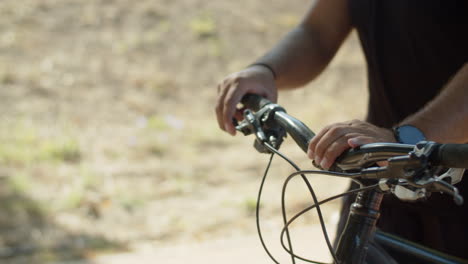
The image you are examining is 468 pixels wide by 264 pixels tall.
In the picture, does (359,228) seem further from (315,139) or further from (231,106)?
(231,106)

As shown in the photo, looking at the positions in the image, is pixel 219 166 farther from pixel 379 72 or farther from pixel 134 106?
pixel 379 72

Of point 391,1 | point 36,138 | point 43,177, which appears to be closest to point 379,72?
point 391,1

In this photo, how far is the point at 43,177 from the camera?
624 centimetres

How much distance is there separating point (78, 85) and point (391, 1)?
713 cm

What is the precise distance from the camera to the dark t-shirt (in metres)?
1.84

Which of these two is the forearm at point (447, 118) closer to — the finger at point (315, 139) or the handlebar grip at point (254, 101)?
the finger at point (315, 139)

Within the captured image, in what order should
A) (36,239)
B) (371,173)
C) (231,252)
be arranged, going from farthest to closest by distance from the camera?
(36,239) → (231,252) → (371,173)

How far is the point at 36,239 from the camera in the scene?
16.3 feet

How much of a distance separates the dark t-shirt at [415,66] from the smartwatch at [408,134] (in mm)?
545

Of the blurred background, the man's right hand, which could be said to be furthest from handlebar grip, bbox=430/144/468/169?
the blurred background

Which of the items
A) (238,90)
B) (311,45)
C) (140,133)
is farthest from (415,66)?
(140,133)

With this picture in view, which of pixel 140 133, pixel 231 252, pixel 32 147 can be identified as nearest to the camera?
pixel 231 252

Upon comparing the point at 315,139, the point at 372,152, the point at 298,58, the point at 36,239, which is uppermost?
the point at 36,239

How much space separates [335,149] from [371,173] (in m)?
0.13
